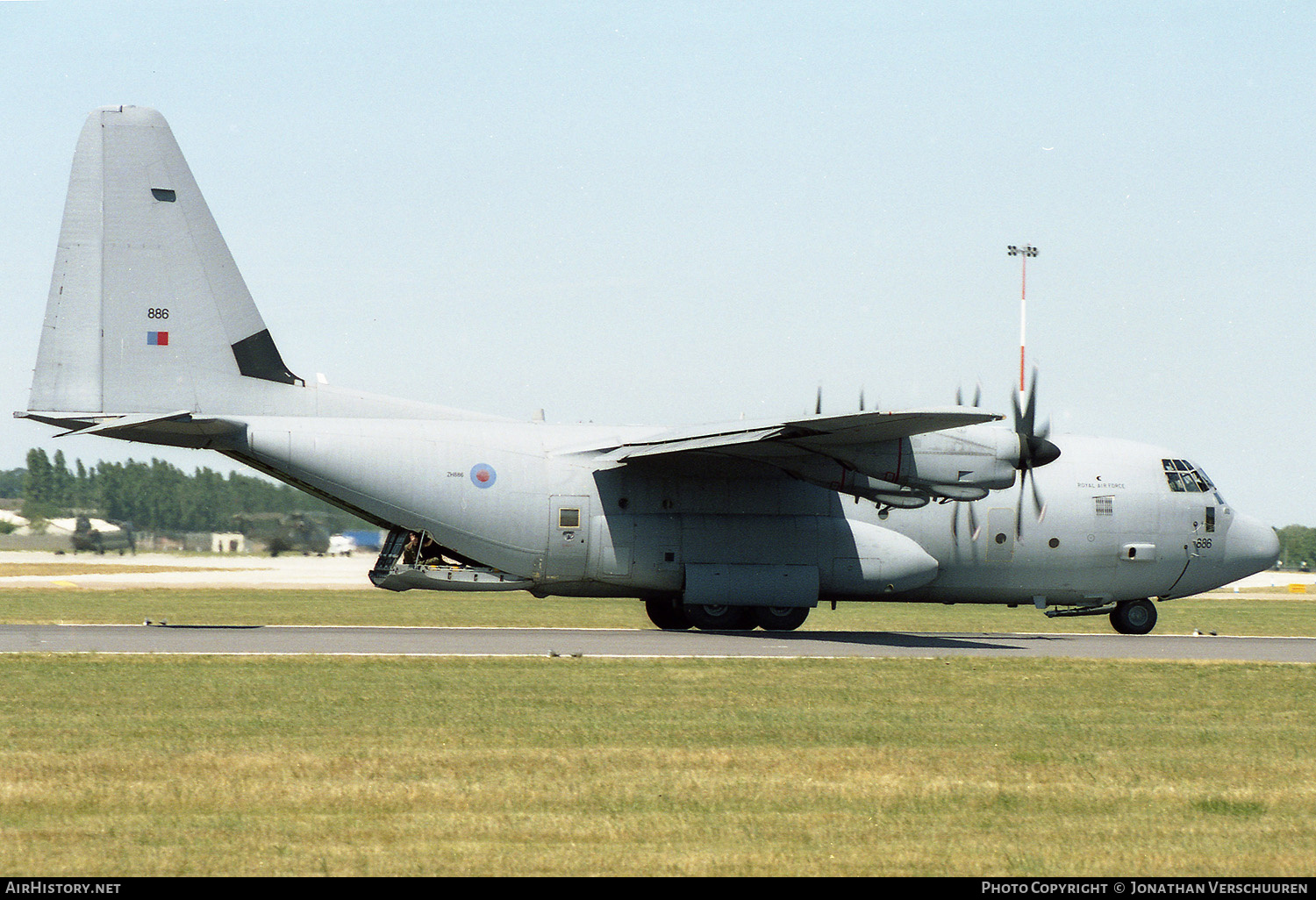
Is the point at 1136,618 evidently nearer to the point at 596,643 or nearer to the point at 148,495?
the point at 596,643

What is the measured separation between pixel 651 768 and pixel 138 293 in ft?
57.9

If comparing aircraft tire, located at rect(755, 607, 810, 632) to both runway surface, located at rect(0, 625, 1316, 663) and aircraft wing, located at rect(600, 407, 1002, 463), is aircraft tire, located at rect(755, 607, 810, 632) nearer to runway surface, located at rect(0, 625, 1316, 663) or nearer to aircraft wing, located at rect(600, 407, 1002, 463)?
runway surface, located at rect(0, 625, 1316, 663)

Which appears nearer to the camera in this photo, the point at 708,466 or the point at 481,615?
the point at 708,466

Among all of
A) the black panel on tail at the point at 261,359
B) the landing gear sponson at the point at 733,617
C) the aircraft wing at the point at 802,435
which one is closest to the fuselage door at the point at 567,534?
the aircraft wing at the point at 802,435

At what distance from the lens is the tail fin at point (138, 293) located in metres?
25.2

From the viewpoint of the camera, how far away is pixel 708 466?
89.5 feet

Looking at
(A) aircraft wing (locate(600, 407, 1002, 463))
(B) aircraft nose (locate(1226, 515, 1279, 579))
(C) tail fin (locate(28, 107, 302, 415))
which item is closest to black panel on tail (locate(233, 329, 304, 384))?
(C) tail fin (locate(28, 107, 302, 415))

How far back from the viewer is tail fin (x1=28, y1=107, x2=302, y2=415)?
25.2 m

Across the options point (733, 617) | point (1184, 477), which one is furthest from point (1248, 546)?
point (733, 617)

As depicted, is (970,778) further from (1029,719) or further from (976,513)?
(976,513)

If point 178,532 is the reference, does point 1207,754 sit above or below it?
above

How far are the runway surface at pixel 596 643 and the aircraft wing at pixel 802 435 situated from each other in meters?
3.57

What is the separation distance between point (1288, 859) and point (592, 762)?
5.81 meters
